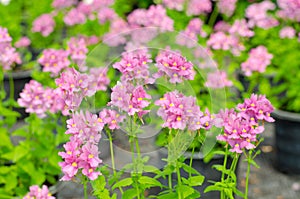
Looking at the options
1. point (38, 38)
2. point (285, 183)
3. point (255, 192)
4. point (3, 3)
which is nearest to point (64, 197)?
point (255, 192)

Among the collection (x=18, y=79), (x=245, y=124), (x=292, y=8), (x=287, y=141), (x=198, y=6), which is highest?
(x=198, y=6)

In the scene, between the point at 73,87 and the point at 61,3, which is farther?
the point at 61,3

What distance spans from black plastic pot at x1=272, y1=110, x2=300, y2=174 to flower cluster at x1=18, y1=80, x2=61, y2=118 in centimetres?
A: 150

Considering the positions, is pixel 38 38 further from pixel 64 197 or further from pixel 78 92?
pixel 78 92

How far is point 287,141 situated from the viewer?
11.8 feet

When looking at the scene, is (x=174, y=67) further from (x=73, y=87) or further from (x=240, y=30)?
(x=240, y=30)

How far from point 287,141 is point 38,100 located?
1698 mm

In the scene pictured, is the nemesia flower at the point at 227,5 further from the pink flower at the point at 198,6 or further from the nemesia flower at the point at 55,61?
the nemesia flower at the point at 55,61

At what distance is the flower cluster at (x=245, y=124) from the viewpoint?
5.80 ft

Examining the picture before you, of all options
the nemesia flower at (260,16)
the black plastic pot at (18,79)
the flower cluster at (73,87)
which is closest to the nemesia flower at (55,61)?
the flower cluster at (73,87)

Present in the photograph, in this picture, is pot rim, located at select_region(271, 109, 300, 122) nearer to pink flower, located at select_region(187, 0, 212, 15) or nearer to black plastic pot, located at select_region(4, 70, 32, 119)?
pink flower, located at select_region(187, 0, 212, 15)

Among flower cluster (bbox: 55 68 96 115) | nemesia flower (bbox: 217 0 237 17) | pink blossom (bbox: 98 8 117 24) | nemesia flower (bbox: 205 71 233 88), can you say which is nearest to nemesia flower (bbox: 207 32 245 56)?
nemesia flower (bbox: 205 71 233 88)

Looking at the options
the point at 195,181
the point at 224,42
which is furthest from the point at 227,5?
the point at 195,181

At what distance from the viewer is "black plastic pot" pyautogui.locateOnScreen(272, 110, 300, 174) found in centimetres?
348
